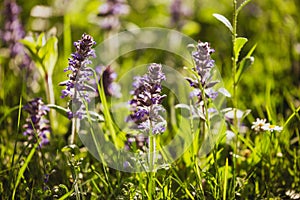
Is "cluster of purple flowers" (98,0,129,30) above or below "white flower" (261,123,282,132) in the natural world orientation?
above

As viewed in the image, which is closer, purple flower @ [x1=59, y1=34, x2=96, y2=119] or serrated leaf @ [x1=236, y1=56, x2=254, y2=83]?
purple flower @ [x1=59, y1=34, x2=96, y2=119]

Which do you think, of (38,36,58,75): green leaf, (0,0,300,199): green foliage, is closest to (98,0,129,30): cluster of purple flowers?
(0,0,300,199): green foliage

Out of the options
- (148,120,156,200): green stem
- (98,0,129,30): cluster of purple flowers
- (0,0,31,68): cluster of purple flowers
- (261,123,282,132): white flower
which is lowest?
(148,120,156,200): green stem

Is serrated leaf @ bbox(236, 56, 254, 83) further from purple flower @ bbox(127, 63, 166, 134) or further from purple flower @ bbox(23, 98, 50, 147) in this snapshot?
purple flower @ bbox(23, 98, 50, 147)

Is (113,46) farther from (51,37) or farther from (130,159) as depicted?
(130,159)

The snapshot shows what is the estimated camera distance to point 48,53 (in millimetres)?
2771

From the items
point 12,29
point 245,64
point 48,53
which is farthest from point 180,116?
point 12,29

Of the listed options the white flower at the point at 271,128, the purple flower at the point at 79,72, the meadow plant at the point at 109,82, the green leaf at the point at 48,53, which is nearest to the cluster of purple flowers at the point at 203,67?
the white flower at the point at 271,128

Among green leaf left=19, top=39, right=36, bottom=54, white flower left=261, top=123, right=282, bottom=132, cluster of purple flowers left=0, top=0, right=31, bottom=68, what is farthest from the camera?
cluster of purple flowers left=0, top=0, right=31, bottom=68

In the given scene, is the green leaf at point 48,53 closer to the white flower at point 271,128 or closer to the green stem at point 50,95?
the green stem at point 50,95

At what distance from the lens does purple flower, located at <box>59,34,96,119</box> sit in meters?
2.11

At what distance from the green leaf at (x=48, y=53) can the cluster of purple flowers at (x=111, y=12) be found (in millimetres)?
1184

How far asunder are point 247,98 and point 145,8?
2.43 m

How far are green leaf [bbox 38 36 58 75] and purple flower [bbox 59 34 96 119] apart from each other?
58cm
